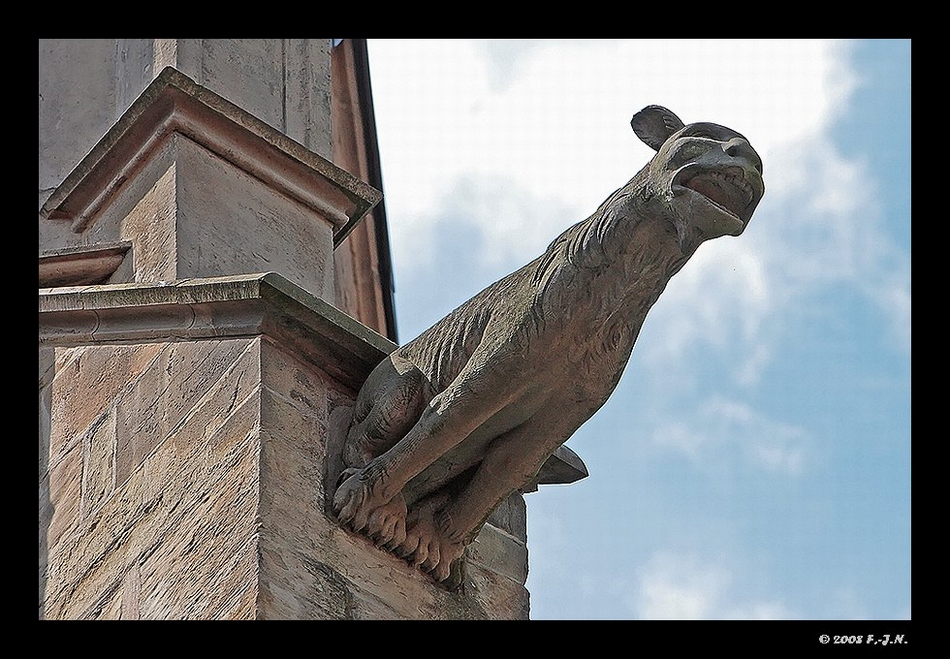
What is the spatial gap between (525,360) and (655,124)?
624 mm

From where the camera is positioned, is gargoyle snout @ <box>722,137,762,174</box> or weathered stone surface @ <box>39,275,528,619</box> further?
weathered stone surface @ <box>39,275,528,619</box>

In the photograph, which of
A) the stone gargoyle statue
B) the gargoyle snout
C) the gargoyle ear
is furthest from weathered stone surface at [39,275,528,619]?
the gargoyle snout

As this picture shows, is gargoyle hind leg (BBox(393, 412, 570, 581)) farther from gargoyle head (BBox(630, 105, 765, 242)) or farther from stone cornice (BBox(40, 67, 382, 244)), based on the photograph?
stone cornice (BBox(40, 67, 382, 244))

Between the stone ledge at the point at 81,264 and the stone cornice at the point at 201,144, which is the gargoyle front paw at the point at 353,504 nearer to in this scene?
the stone ledge at the point at 81,264

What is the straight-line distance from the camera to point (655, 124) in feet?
17.5

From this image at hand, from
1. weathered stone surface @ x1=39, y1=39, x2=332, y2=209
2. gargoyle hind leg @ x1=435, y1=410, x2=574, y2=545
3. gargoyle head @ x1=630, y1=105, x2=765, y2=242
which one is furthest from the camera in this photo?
weathered stone surface @ x1=39, y1=39, x2=332, y2=209

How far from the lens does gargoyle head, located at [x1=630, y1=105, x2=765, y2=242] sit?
16.5 ft

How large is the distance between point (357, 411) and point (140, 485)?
1.87 ft

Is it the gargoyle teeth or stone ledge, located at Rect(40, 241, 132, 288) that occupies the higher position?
stone ledge, located at Rect(40, 241, 132, 288)

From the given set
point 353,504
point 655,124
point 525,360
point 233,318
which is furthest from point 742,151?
point 233,318

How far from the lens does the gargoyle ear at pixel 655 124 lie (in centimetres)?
531

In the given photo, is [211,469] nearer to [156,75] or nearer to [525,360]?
[525,360]

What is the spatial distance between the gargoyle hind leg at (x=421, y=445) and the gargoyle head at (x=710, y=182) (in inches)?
26.0
